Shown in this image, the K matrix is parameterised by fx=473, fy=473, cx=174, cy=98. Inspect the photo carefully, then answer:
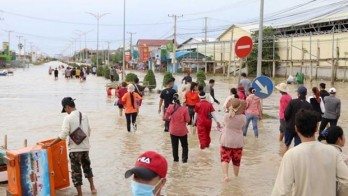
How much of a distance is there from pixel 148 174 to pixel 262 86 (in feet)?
34.1

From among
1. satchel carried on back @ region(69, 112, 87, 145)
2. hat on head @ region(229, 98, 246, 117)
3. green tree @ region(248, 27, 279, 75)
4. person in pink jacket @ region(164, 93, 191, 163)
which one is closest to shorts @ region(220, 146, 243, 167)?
hat on head @ region(229, 98, 246, 117)

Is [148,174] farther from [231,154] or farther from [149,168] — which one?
[231,154]

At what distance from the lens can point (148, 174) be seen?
2.88 metres

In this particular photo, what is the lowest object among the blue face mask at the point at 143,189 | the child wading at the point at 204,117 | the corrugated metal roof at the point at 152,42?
the child wading at the point at 204,117

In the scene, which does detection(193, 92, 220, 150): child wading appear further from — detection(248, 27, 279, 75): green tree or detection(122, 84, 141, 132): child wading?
detection(248, 27, 279, 75): green tree

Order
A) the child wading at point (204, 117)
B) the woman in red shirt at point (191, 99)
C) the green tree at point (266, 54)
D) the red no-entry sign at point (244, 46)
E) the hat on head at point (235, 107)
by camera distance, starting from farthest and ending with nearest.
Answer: the green tree at point (266, 54), the red no-entry sign at point (244, 46), the woman in red shirt at point (191, 99), the child wading at point (204, 117), the hat on head at point (235, 107)

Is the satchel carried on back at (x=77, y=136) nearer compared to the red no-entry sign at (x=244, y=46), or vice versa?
the satchel carried on back at (x=77, y=136)

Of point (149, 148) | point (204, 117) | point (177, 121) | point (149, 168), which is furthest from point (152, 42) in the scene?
point (149, 168)

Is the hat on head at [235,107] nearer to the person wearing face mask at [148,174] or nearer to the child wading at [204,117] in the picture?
the child wading at [204,117]

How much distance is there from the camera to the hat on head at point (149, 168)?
2877 millimetres

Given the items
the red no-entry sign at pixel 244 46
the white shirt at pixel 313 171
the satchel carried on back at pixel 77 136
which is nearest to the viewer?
the white shirt at pixel 313 171

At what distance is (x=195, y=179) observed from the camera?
820 centimetres

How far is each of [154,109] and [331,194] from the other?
659 inches

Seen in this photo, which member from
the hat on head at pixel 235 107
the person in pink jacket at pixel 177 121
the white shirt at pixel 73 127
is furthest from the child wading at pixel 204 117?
the white shirt at pixel 73 127
